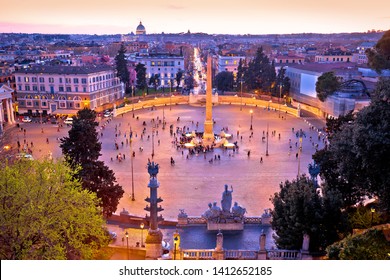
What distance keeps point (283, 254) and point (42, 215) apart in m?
6.97

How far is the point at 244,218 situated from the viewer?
17547mm

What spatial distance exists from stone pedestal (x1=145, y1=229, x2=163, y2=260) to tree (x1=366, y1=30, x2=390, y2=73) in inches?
698

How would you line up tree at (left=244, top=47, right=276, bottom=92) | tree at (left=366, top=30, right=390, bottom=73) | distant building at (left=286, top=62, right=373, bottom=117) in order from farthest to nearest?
tree at (left=244, top=47, right=276, bottom=92) → distant building at (left=286, top=62, right=373, bottom=117) → tree at (left=366, top=30, right=390, bottom=73)

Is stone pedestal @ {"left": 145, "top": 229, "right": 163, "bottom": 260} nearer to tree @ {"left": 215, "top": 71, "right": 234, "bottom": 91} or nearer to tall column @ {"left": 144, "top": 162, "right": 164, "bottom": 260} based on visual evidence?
tall column @ {"left": 144, "top": 162, "right": 164, "bottom": 260}

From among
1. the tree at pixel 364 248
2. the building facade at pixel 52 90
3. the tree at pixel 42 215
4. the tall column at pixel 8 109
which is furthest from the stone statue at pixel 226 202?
the building facade at pixel 52 90

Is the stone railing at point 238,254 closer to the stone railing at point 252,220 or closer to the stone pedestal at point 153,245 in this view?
the stone pedestal at point 153,245

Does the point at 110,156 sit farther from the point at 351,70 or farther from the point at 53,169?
the point at 351,70

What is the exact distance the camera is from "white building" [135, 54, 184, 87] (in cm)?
6875

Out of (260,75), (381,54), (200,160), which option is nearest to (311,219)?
(381,54)

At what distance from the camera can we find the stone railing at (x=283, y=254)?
13.0 meters

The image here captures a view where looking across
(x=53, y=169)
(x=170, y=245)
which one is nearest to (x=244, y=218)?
(x=170, y=245)

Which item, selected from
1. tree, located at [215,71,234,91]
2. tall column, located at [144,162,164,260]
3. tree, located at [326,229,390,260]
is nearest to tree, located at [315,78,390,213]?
tree, located at [326,229,390,260]

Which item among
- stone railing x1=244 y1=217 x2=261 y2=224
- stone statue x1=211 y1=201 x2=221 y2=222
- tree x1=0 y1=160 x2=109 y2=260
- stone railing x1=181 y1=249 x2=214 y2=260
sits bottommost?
stone railing x1=244 y1=217 x2=261 y2=224

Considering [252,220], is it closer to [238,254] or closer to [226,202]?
[226,202]
